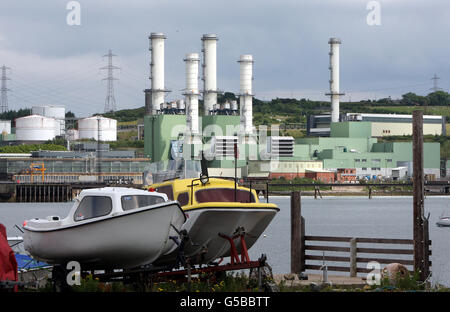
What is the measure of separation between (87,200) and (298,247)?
7629 millimetres

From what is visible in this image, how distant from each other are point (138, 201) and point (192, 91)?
516 ft

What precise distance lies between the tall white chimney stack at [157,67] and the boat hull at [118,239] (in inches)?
6115

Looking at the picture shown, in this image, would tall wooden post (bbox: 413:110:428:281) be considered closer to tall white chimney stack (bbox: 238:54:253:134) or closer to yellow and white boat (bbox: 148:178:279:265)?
yellow and white boat (bbox: 148:178:279:265)

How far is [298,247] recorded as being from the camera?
2773cm

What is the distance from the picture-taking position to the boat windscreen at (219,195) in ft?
86.5

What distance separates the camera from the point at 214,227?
24578 millimetres

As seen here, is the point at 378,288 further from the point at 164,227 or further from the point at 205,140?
the point at 205,140

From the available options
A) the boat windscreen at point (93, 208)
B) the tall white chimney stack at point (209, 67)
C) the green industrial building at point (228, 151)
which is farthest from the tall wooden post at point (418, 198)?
the tall white chimney stack at point (209, 67)

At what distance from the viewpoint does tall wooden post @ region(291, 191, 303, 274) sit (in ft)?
89.8

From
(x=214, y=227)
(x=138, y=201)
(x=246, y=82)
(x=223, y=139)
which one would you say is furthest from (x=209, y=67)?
(x=138, y=201)

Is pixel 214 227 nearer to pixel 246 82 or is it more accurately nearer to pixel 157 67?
pixel 157 67

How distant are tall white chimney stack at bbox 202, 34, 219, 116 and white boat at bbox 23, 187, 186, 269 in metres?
158

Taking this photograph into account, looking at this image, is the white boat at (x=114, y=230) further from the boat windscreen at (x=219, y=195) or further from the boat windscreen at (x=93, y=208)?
the boat windscreen at (x=219, y=195)
